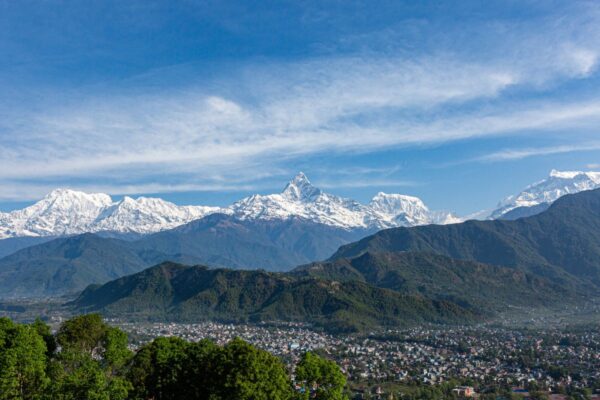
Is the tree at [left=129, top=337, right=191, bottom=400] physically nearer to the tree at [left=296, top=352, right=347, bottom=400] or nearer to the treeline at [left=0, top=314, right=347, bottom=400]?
the treeline at [left=0, top=314, right=347, bottom=400]

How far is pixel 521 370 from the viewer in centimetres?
11506

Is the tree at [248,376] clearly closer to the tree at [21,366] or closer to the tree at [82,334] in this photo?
the tree at [21,366]

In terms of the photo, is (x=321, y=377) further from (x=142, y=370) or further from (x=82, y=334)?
(x=82, y=334)

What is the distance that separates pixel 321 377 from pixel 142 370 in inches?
622

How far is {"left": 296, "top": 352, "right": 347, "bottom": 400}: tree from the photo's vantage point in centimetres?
3778

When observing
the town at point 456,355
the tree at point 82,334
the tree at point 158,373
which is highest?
the tree at point 82,334

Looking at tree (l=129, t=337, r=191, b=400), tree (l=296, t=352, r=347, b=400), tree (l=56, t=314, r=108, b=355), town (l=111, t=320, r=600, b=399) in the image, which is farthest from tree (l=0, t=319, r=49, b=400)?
town (l=111, t=320, r=600, b=399)

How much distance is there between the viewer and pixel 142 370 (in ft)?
143

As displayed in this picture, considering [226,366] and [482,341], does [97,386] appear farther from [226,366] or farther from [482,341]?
[482,341]

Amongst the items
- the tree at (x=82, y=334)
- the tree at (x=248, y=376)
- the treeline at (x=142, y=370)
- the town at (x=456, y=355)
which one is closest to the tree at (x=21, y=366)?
the treeline at (x=142, y=370)

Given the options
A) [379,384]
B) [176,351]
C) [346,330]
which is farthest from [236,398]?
[346,330]

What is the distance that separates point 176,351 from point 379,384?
65.2 m

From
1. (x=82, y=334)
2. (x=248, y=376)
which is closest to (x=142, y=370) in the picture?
(x=82, y=334)

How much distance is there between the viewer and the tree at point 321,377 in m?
37.8
